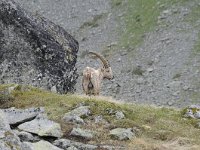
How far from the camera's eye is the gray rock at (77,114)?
14453 mm

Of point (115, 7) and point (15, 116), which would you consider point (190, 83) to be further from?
point (15, 116)

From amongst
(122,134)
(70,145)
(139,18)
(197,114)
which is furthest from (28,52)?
(139,18)

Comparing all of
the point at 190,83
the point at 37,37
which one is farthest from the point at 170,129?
the point at 190,83

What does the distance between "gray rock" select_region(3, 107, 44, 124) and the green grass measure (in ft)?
125

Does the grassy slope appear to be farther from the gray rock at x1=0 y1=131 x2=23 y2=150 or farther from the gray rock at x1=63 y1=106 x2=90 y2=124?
the gray rock at x1=0 y1=131 x2=23 y2=150

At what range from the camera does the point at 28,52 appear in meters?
20.8

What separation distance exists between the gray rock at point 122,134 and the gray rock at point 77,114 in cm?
102

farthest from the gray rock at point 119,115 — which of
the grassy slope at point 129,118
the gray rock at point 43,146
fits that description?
the gray rock at point 43,146

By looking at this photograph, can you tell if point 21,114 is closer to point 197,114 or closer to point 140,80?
point 197,114

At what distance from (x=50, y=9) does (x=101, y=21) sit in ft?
25.9

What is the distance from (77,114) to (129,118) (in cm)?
159

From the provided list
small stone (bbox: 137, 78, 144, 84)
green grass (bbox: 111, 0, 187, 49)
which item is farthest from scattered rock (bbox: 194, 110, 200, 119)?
green grass (bbox: 111, 0, 187, 49)

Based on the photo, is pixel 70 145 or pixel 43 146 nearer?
pixel 43 146

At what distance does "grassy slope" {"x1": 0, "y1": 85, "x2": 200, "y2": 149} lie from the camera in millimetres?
13994
